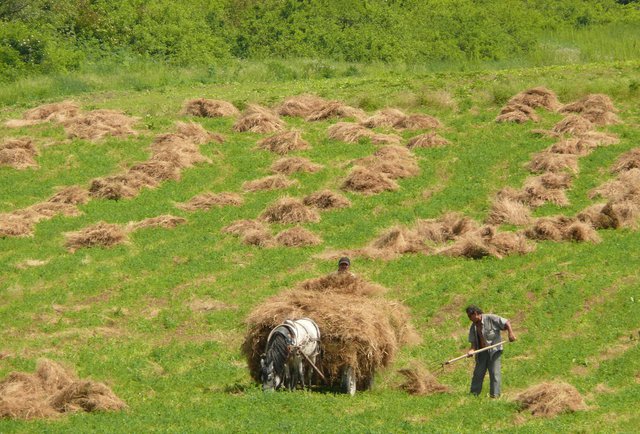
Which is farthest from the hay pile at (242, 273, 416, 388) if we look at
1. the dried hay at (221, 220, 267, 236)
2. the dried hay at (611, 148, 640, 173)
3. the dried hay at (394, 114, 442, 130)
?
the dried hay at (394, 114, 442, 130)

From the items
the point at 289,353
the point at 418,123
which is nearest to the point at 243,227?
the point at 418,123

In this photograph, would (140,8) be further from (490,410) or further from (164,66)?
(490,410)

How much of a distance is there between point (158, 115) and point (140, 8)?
1543 cm

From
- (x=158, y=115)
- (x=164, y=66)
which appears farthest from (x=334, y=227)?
(x=164, y=66)

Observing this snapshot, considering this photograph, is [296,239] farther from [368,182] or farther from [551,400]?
[551,400]

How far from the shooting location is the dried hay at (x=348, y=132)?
45906 mm

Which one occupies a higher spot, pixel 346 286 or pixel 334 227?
pixel 346 286

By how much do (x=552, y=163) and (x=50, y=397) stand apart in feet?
72.8

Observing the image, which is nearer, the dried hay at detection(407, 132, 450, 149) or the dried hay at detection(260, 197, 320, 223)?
the dried hay at detection(260, 197, 320, 223)

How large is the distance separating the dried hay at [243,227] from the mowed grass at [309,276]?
395mm

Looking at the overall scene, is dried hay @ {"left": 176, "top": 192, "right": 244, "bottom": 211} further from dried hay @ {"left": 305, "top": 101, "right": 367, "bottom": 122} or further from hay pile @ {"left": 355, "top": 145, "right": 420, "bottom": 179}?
dried hay @ {"left": 305, "top": 101, "right": 367, "bottom": 122}

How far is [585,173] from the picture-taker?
4084 cm

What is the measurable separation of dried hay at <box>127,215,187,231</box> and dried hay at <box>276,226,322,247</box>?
3784mm

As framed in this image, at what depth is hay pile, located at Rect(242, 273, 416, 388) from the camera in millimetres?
24359
